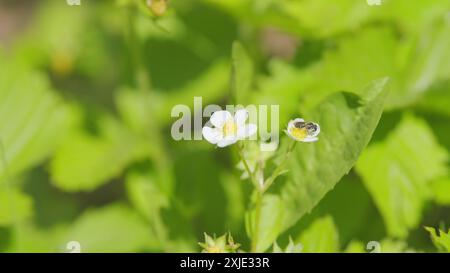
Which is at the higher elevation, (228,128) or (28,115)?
(28,115)

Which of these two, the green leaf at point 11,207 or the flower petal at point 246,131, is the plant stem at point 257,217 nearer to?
the flower petal at point 246,131

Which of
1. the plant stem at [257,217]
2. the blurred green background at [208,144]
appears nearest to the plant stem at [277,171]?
the plant stem at [257,217]

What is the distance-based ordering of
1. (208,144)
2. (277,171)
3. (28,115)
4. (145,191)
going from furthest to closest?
(208,144) → (28,115) → (145,191) → (277,171)

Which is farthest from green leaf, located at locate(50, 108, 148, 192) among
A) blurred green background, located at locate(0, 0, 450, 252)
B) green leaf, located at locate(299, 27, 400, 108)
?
green leaf, located at locate(299, 27, 400, 108)

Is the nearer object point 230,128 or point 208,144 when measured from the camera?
point 230,128

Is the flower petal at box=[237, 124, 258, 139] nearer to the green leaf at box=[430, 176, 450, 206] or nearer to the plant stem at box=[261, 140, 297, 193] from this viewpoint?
the plant stem at box=[261, 140, 297, 193]

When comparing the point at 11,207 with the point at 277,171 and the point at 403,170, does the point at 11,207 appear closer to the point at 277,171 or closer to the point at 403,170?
the point at 277,171

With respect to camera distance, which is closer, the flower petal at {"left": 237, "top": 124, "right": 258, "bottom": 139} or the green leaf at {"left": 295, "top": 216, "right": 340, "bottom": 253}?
the flower petal at {"left": 237, "top": 124, "right": 258, "bottom": 139}

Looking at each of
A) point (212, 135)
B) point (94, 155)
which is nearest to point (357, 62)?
point (212, 135)
